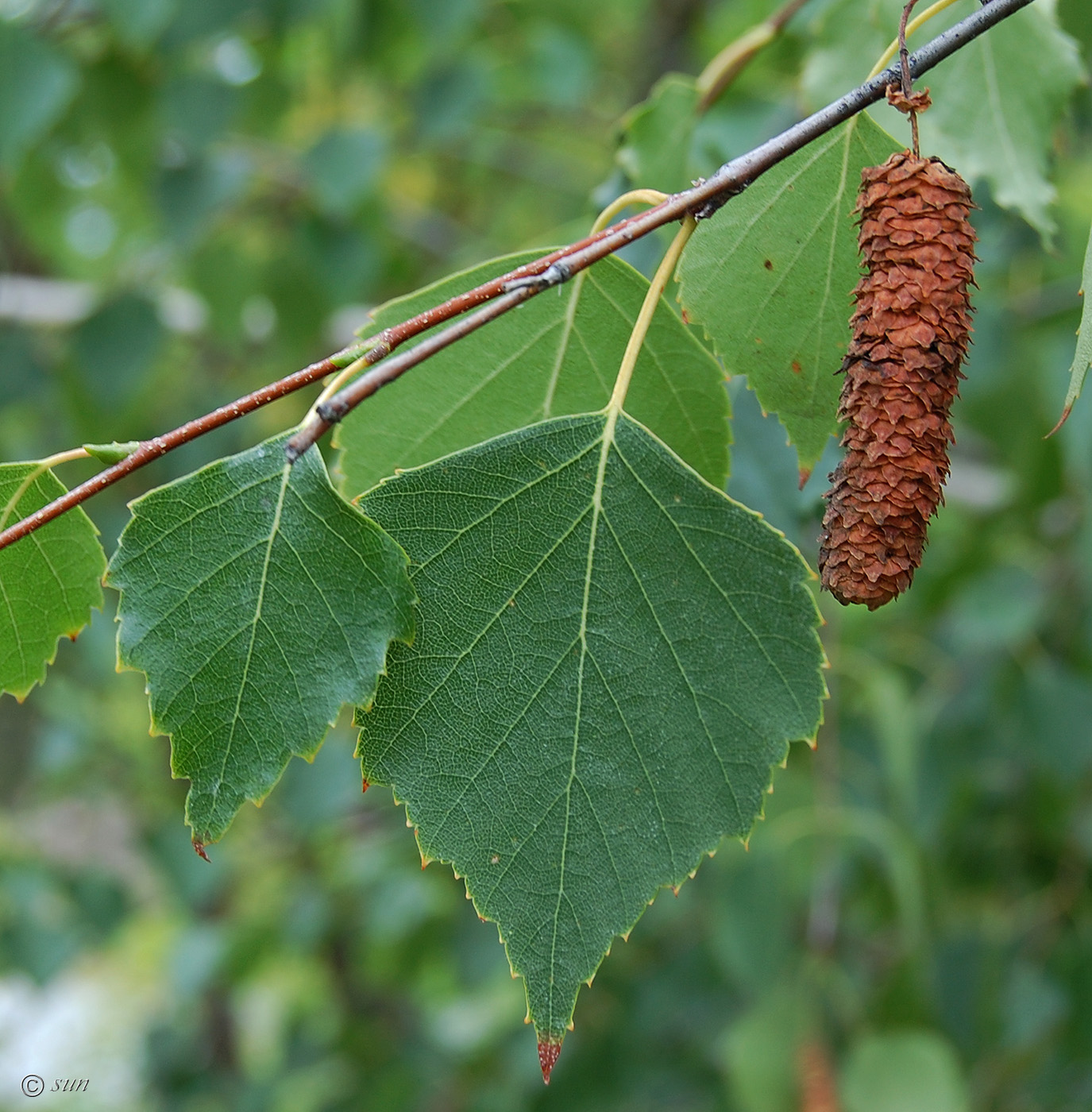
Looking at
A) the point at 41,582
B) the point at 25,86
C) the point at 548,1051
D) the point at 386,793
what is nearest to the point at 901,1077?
the point at 548,1051

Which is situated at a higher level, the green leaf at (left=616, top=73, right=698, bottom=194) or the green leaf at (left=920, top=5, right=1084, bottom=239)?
the green leaf at (left=616, top=73, right=698, bottom=194)

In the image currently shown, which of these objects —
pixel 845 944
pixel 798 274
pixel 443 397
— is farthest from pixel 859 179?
pixel 845 944

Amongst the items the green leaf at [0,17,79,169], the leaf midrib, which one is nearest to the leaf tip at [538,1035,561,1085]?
the leaf midrib

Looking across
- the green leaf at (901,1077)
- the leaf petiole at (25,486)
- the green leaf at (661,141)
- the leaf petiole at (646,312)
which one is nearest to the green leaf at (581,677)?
the leaf petiole at (646,312)

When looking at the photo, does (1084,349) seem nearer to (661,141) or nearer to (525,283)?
(525,283)

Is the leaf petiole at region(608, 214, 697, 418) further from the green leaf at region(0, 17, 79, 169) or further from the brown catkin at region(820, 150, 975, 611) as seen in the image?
the green leaf at region(0, 17, 79, 169)

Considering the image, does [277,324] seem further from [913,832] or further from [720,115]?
[913,832]
